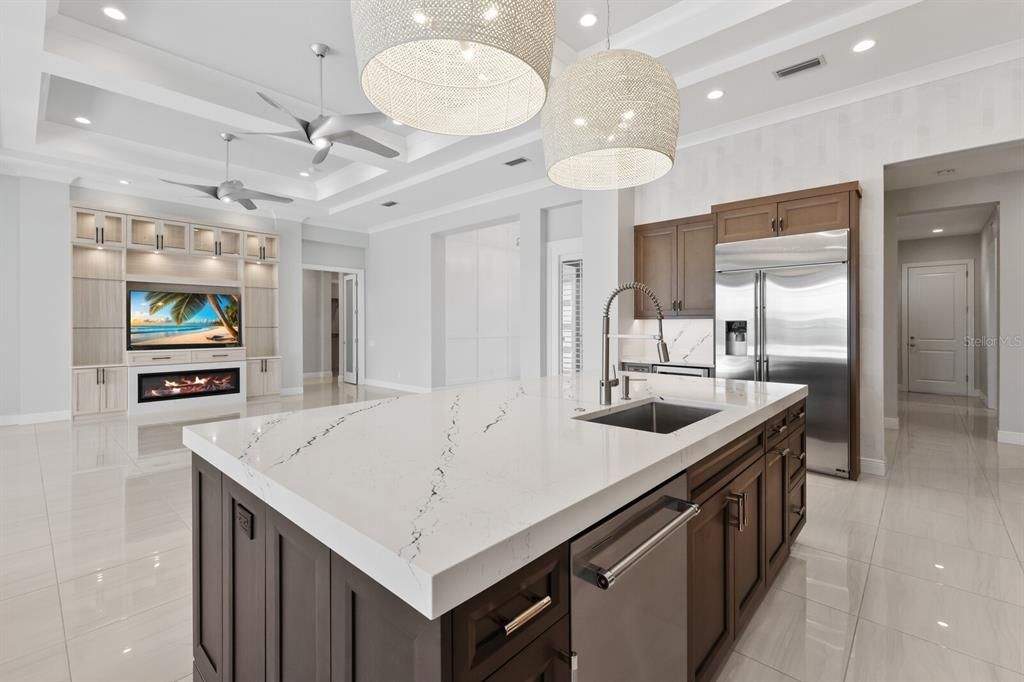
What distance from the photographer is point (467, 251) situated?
8.74 metres

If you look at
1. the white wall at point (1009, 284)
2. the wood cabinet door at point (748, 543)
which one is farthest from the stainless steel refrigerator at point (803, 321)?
the white wall at point (1009, 284)

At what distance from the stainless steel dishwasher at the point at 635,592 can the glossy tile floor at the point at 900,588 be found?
2.29 feet

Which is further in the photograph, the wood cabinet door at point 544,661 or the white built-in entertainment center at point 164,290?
the white built-in entertainment center at point 164,290

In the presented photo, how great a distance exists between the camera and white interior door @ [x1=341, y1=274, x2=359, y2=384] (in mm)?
9625

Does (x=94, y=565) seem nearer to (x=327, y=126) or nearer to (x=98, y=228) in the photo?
(x=327, y=126)

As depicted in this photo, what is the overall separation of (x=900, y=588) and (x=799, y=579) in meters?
0.43

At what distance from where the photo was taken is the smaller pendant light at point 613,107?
181 cm

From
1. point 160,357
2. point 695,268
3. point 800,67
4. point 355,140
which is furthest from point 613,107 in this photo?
point 160,357

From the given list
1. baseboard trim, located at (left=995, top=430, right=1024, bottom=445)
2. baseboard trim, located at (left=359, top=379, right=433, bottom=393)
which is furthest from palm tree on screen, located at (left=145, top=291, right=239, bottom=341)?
baseboard trim, located at (left=995, top=430, right=1024, bottom=445)

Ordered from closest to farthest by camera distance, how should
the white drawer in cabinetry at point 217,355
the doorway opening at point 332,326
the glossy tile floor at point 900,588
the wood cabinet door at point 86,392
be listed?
the glossy tile floor at point 900,588, the wood cabinet door at point 86,392, the white drawer in cabinetry at point 217,355, the doorway opening at point 332,326

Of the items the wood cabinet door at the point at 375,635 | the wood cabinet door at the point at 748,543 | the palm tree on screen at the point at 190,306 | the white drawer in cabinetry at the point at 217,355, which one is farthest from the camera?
the white drawer in cabinetry at the point at 217,355

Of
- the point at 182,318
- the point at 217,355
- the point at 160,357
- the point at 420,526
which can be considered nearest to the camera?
the point at 420,526

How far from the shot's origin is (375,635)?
2.72 feet
